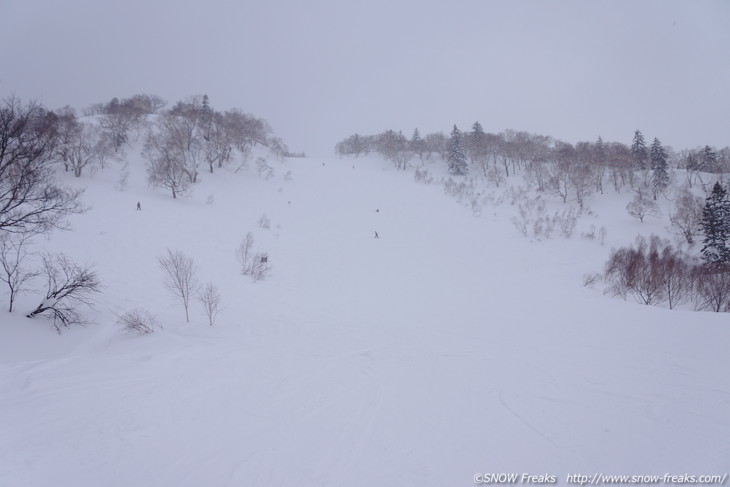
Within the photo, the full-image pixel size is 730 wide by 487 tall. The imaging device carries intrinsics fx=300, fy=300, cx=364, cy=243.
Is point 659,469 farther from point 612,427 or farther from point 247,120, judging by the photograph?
→ point 247,120

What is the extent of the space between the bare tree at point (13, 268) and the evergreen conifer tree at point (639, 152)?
66.9m

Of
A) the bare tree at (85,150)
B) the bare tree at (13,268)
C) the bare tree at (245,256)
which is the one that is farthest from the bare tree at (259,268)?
the bare tree at (85,150)

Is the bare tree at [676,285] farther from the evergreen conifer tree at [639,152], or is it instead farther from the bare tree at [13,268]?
the evergreen conifer tree at [639,152]

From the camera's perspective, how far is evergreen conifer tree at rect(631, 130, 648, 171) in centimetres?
4781

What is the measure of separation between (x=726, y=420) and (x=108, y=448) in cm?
976

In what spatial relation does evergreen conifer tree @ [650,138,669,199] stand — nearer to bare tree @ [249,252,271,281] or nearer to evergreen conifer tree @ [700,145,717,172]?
evergreen conifer tree @ [700,145,717,172]

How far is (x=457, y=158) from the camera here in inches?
2338

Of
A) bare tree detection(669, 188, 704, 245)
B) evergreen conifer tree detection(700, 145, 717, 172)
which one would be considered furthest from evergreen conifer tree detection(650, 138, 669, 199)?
evergreen conifer tree detection(700, 145, 717, 172)

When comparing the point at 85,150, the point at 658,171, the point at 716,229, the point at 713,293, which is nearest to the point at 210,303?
the point at 713,293

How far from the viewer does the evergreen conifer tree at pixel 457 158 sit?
2331 inches

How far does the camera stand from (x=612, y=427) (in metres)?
4.94

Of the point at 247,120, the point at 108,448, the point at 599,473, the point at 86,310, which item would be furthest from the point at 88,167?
the point at 599,473

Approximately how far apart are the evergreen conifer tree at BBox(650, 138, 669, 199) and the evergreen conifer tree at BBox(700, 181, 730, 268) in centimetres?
1282

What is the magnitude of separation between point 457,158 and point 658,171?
96.5 feet
